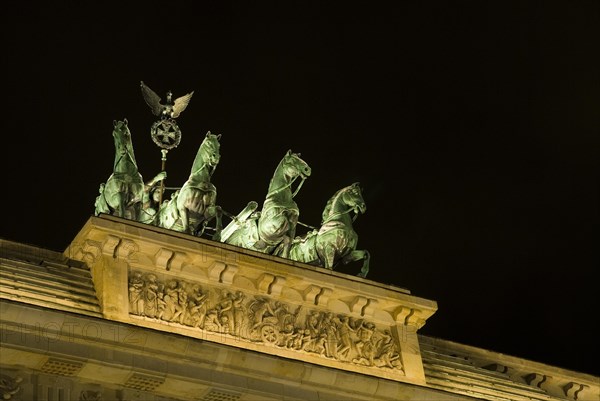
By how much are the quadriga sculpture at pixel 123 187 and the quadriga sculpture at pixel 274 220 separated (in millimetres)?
2003

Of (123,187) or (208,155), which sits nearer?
(123,187)

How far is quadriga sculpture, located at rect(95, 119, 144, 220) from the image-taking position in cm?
2539

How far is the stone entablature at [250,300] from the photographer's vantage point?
2427cm

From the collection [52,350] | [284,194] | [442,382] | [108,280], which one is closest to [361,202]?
[284,194]

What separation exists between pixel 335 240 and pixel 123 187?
3.95 metres

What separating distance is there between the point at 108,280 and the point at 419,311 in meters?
5.88

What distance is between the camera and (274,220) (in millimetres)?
26578

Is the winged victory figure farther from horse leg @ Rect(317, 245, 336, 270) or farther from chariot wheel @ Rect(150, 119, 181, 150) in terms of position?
horse leg @ Rect(317, 245, 336, 270)

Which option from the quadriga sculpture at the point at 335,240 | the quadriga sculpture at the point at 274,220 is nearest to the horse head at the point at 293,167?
the quadriga sculpture at the point at 274,220

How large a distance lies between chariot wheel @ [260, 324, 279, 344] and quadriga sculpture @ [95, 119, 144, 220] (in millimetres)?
2725

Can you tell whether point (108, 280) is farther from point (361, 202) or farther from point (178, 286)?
point (361, 202)

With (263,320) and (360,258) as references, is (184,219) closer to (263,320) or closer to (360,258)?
(263,320)

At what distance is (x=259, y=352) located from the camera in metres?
24.5

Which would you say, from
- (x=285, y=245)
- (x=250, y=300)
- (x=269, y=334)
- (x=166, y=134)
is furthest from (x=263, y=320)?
(x=166, y=134)
